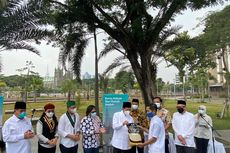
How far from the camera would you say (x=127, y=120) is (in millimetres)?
7000

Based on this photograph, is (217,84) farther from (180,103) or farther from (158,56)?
(180,103)

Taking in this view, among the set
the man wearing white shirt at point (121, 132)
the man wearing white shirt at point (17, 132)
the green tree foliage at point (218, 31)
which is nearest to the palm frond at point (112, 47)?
the green tree foliage at point (218, 31)

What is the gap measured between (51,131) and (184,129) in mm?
2716

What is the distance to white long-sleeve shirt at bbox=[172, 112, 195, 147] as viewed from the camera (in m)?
6.76

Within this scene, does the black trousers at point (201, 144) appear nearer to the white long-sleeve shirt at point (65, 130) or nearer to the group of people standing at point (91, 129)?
the group of people standing at point (91, 129)

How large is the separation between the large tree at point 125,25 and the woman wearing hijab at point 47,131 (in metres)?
6.76

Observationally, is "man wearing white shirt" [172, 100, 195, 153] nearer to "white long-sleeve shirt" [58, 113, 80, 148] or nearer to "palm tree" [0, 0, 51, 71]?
"white long-sleeve shirt" [58, 113, 80, 148]

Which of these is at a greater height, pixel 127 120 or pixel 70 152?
pixel 127 120

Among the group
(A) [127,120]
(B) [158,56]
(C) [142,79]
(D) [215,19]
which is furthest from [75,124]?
(D) [215,19]

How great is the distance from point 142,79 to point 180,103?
660 centimetres

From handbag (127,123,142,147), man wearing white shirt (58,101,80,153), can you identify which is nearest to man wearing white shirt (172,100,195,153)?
handbag (127,123,142,147)

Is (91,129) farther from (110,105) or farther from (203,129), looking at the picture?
(203,129)

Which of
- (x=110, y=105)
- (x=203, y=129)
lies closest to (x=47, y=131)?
(x=110, y=105)

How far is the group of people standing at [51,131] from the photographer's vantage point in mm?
5699
